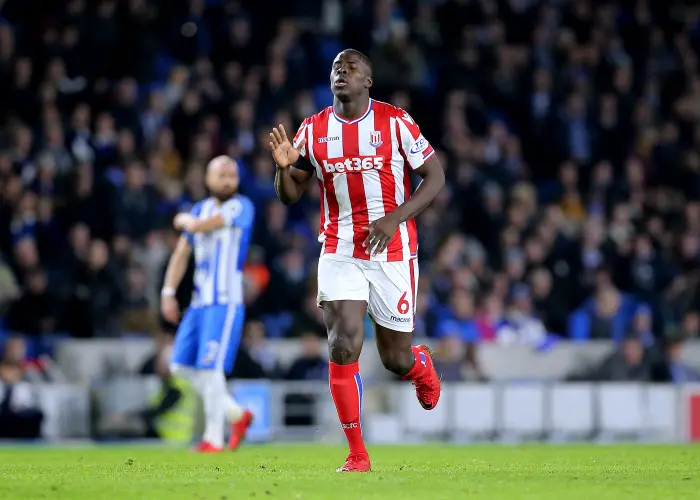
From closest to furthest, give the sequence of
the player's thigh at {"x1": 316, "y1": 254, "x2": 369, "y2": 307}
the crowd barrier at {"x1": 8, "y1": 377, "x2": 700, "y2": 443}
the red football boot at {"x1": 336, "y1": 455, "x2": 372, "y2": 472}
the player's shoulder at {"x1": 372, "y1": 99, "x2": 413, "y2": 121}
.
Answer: the red football boot at {"x1": 336, "y1": 455, "x2": 372, "y2": 472} → the player's thigh at {"x1": 316, "y1": 254, "x2": 369, "y2": 307} → the player's shoulder at {"x1": 372, "y1": 99, "x2": 413, "y2": 121} → the crowd barrier at {"x1": 8, "y1": 377, "x2": 700, "y2": 443}

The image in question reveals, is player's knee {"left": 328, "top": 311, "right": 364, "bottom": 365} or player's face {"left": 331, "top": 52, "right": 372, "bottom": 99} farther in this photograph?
player's face {"left": 331, "top": 52, "right": 372, "bottom": 99}

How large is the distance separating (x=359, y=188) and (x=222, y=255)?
3123 millimetres

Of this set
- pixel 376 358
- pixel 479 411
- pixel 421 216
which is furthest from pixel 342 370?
pixel 421 216

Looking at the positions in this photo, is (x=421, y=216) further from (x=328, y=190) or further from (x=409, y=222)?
(x=328, y=190)

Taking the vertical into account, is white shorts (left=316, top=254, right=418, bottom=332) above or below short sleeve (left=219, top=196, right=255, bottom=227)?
below

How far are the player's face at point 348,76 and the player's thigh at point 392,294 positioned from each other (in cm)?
106

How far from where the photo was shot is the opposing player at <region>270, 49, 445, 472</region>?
858 cm

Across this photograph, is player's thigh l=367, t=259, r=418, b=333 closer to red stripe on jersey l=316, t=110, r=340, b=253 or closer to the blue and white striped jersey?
red stripe on jersey l=316, t=110, r=340, b=253

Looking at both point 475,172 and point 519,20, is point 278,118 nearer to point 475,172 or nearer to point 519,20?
point 475,172

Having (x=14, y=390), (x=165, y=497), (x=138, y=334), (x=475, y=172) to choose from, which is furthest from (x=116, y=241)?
(x=165, y=497)

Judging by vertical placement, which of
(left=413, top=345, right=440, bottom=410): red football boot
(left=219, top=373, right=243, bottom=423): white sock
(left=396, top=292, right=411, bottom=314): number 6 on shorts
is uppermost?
(left=396, top=292, right=411, bottom=314): number 6 on shorts

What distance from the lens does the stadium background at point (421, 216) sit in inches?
632

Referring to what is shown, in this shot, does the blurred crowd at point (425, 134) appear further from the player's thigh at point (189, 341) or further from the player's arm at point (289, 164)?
the player's arm at point (289, 164)

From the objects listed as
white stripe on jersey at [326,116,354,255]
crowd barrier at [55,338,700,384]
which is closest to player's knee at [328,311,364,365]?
white stripe on jersey at [326,116,354,255]
